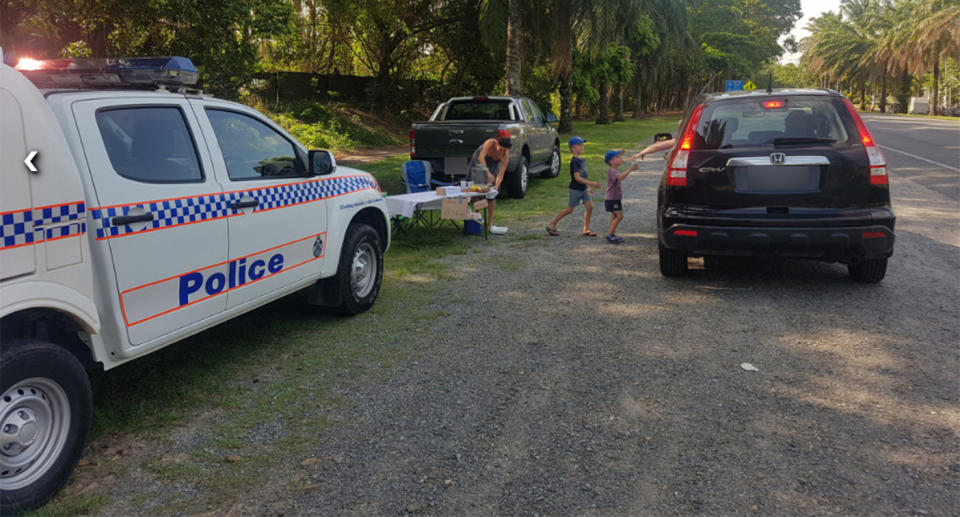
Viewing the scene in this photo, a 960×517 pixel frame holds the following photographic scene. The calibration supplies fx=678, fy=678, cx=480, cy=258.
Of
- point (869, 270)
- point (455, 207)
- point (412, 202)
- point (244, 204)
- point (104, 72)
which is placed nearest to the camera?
point (104, 72)

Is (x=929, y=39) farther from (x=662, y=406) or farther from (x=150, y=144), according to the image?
(x=150, y=144)

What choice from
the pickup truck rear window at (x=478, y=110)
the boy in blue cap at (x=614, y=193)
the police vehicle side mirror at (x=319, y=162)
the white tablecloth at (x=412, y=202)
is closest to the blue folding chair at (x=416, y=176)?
the white tablecloth at (x=412, y=202)

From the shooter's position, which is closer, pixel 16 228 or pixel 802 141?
pixel 16 228

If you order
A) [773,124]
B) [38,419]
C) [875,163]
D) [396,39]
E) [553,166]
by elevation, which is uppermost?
[396,39]

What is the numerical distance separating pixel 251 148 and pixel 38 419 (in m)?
2.23

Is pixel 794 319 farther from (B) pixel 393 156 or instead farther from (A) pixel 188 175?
(B) pixel 393 156

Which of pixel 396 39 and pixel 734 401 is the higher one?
pixel 396 39

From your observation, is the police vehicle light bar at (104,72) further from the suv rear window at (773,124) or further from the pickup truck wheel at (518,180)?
the pickup truck wheel at (518,180)

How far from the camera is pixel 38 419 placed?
3.02 metres

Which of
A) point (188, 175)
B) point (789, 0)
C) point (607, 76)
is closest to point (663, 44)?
point (607, 76)

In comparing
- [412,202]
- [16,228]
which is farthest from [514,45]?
[16,228]

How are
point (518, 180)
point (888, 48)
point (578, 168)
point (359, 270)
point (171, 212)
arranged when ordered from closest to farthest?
1. point (171, 212)
2. point (359, 270)
3. point (578, 168)
4. point (518, 180)
5. point (888, 48)

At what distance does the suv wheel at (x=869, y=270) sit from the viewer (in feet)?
20.5

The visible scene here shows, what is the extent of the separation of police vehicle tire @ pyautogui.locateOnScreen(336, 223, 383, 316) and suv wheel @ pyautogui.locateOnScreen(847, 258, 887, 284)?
4.47m
